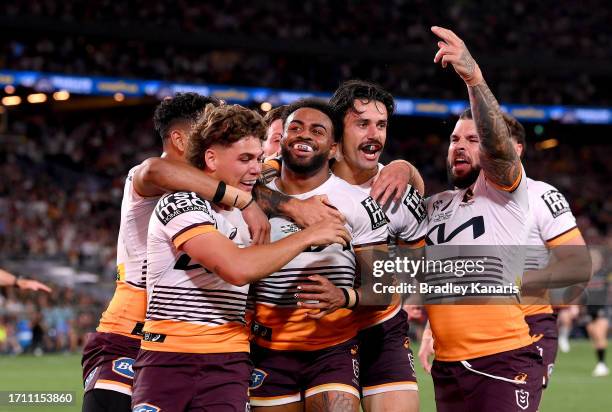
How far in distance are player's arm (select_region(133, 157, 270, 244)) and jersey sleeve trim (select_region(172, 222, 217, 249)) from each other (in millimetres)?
296

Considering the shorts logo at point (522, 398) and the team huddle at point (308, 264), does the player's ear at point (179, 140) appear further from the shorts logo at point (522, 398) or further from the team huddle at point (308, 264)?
the shorts logo at point (522, 398)

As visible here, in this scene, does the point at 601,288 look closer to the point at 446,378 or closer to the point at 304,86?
the point at 446,378

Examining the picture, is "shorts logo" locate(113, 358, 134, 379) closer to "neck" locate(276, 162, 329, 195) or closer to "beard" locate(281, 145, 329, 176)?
"neck" locate(276, 162, 329, 195)

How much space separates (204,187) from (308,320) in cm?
126

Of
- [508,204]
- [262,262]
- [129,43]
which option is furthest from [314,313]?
[129,43]

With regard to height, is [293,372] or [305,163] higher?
[305,163]

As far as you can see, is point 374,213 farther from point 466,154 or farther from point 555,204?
point 555,204

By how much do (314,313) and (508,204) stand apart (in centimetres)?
Answer: 135

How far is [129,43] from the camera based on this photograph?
32812mm

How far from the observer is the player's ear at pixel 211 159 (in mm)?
5047

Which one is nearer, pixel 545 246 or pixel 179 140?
pixel 179 140

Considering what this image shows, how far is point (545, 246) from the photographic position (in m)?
7.06

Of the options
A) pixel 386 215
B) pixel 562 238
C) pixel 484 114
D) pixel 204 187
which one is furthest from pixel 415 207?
pixel 204 187

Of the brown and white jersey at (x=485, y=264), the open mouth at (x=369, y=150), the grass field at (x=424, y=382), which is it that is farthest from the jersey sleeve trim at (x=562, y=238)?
the grass field at (x=424, y=382)
